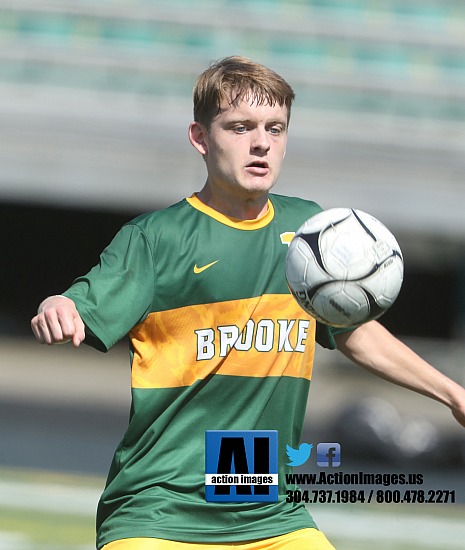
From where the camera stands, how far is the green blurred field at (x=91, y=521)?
914 cm

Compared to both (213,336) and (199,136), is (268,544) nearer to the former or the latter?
(213,336)

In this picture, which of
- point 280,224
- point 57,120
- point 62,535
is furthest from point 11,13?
point 280,224

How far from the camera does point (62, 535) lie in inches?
363

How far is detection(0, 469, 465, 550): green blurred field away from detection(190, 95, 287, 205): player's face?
4.97 metres

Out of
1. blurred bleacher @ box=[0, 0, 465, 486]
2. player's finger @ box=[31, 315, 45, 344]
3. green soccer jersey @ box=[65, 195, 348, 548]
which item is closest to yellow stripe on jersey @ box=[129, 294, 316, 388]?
green soccer jersey @ box=[65, 195, 348, 548]

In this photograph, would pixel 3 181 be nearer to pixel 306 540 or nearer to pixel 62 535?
pixel 62 535

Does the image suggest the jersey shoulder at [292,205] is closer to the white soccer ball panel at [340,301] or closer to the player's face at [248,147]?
the player's face at [248,147]

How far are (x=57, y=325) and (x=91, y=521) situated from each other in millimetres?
6281

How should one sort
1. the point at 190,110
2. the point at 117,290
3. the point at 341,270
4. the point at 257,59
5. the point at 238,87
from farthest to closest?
the point at 257,59, the point at 190,110, the point at 238,87, the point at 341,270, the point at 117,290

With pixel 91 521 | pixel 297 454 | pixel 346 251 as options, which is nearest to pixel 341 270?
pixel 346 251

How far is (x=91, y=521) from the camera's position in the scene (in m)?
9.80

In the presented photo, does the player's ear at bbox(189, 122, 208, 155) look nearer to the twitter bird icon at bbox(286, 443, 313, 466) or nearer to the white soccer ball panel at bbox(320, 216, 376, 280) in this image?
the white soccer ball panel at bbox(320, 216, 376, 280)

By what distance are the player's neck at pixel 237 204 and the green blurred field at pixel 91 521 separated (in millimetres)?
4828

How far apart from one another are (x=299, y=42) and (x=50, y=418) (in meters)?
11.2
